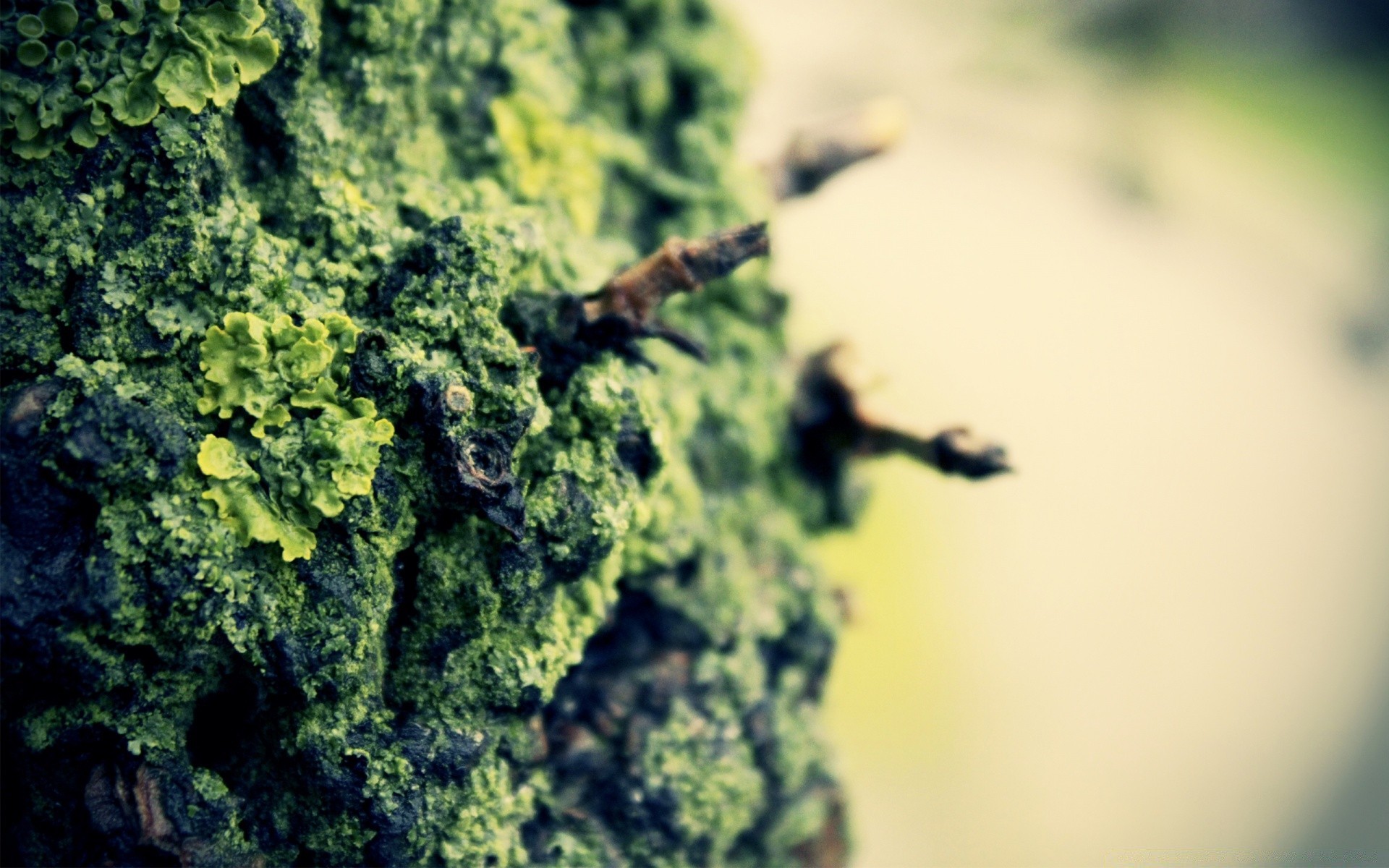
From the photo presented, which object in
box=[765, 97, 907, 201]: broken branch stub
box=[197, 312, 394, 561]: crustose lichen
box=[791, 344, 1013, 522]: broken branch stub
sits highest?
box=[765, 97, 907, 201]: broken branch stub

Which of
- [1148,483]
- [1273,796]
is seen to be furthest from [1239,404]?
[1273,796]

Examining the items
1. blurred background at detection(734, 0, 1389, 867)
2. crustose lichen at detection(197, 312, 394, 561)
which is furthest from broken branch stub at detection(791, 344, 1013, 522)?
crustose lichen at detection(197, 312, 394, 561)

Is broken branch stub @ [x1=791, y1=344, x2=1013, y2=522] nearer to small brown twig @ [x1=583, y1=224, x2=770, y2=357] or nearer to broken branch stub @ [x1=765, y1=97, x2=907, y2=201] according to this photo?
broken branch stub @ [x1=765, y1=97, x2=907, y2=201]

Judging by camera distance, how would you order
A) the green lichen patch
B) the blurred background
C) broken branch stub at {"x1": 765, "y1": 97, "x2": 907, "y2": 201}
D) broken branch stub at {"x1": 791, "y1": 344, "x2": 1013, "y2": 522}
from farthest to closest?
the blurred background < broken branch stub at {"x1": 765, "y1": 97, "x2": 907, "y2": 201} < broken branch stub at {"x1": 791, "y1": 344, "x2": 1013, "y2": 522} < the green lichen patch

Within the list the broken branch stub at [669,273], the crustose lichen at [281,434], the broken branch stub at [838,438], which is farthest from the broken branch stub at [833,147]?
the crustose lichen at [281,434]

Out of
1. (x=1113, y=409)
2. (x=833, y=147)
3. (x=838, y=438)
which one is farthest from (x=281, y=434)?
(x=1113, y=409)

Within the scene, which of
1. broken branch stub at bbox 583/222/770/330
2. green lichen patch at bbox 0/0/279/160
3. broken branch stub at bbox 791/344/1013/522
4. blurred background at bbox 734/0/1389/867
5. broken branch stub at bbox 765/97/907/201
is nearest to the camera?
green lichen patch at bbox 0/0/279/160

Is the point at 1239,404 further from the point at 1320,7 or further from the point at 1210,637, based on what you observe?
the point at 1320,7

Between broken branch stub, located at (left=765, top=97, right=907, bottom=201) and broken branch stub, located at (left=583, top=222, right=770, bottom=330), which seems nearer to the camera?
broken branch stub, located at (left=583, top=222, right=770, bottom=330)
